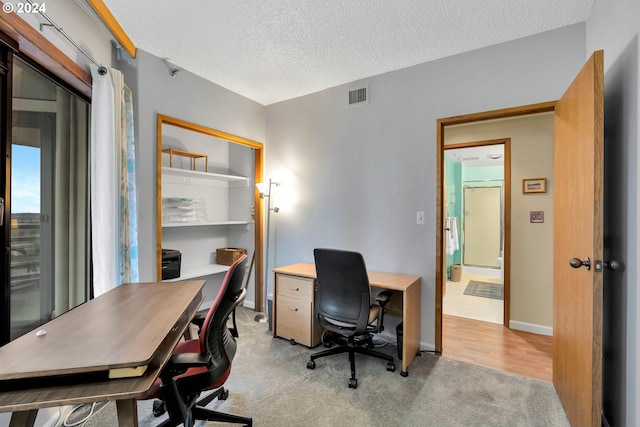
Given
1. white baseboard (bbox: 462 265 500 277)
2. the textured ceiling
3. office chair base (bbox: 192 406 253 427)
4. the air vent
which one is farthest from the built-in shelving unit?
white baseboard (bbox: 462 265 500 277)

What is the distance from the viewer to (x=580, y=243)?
1616 millimetres

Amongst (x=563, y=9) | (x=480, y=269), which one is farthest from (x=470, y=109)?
(x=480, y=269)

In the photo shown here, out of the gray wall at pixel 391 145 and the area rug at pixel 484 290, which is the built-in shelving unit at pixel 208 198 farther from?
the area rug at pixel 484 290

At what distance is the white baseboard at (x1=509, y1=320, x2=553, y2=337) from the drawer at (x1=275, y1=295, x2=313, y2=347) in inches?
91.5

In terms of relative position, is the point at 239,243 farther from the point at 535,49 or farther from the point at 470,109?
the point at 535,49

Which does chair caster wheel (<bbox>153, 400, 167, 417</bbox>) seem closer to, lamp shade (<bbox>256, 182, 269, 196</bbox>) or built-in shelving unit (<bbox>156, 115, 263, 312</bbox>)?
built-in shelving unit (<bbox>156, 115, 263, 312</bbox>)

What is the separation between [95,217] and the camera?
6.68ft

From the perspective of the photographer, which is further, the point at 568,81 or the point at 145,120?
the point at 145,120

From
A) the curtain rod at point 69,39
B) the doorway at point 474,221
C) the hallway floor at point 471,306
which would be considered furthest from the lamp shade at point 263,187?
the doorway at point 474,221

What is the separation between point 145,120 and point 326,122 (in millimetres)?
1773

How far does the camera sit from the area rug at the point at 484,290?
4.65 meters

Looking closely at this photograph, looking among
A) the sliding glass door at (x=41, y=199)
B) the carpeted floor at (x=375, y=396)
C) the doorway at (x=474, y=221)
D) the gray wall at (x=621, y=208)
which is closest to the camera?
the gray wall at (x=621, y=208)

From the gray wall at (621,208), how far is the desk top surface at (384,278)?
1.19m

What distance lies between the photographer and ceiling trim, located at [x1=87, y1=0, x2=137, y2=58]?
191 cm
